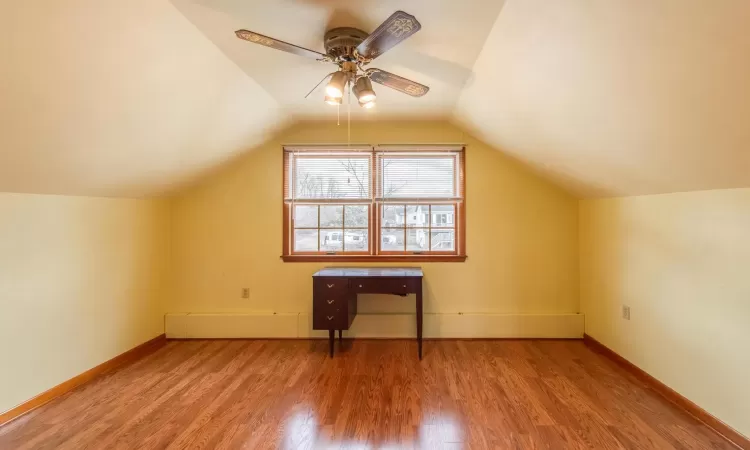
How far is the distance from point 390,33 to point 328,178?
2253mm

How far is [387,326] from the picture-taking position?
3.49 metres

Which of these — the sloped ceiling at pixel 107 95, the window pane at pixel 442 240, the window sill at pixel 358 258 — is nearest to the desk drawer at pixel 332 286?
the window sill at pixel 358 258

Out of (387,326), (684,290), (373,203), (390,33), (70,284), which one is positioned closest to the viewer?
(390,33)

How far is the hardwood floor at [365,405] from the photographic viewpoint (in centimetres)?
196

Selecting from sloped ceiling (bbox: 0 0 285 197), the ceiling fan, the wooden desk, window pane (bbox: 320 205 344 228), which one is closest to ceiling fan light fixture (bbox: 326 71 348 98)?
the ceiling fan

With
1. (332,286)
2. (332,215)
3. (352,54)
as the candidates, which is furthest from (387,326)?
(352,54)

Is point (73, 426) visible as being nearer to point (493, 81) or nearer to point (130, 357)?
point (130, 357)

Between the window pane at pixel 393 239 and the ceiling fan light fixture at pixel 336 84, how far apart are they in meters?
1.99

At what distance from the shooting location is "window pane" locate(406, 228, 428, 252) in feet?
12.0

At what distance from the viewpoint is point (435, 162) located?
11.8 ft

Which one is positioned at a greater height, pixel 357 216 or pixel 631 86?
pixel 631 86

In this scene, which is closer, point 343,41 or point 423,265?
point 343,41

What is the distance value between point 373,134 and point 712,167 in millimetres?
2587

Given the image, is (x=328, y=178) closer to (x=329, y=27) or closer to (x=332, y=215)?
A: (x=332, y=215)
